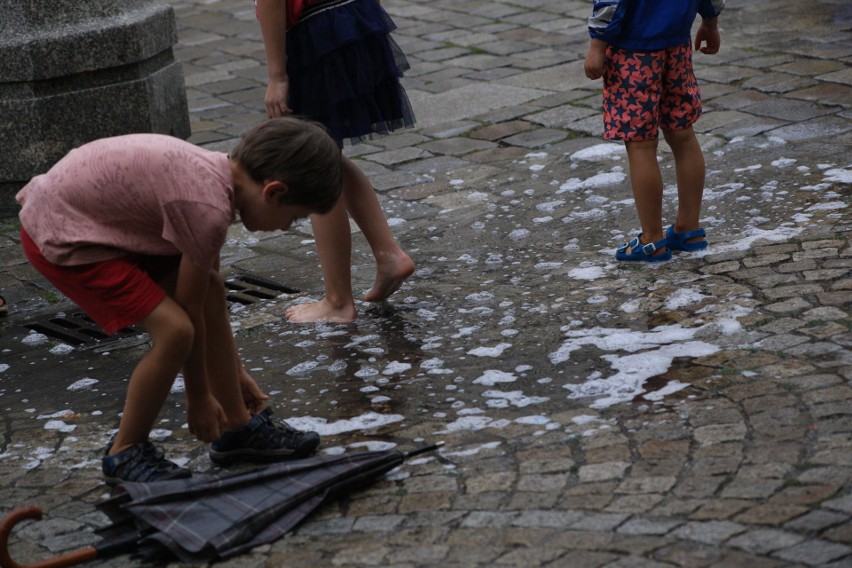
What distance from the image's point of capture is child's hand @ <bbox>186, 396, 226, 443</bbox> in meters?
2.88

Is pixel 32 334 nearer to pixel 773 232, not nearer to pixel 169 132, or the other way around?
pixel 169 132

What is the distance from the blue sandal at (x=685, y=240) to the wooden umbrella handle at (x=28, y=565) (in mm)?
2428

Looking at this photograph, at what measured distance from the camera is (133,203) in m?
2.72

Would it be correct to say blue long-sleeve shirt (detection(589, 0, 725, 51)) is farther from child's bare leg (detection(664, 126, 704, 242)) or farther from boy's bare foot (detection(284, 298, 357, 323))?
boy's bare foot (detection(284, 298, 357, 323))

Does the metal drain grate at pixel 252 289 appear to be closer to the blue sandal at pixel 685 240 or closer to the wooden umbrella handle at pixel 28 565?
the blue sandal at pixel 685 240

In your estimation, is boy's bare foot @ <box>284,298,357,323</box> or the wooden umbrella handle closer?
the wooden umbrella handle

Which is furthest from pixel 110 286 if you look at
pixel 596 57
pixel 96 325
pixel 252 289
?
pixel 596 57

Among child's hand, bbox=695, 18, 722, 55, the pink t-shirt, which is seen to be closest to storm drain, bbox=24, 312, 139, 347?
the pink t-shirt

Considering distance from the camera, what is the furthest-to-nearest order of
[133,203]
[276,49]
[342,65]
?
[342,65] → [276,49] → [133,203]

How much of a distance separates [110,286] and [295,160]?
54 cm

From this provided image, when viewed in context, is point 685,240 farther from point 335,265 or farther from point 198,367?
point 198,367

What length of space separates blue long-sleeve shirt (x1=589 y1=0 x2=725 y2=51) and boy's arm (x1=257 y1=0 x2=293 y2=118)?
1046mm

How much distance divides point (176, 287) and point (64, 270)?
27cm

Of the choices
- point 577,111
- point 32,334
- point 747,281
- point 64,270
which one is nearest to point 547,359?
point 747,281
